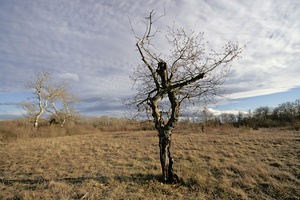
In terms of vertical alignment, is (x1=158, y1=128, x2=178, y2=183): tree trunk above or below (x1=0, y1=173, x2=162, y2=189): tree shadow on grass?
above

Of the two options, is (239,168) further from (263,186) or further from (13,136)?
(13,136)

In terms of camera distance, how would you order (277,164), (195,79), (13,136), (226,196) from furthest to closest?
(13,136) < (277,164) < (195,79) < (226,196)

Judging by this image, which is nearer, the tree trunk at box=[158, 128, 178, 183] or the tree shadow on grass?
the tree trunk at box=[158, 128, 178, 183]

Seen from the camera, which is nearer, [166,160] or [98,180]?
[166,160]

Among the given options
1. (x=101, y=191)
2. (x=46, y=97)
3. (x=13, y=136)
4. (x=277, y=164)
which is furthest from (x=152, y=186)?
(x=46, y=97)

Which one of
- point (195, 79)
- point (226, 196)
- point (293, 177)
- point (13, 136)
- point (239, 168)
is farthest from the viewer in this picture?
point (13, 136)

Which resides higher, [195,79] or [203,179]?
[195,79]

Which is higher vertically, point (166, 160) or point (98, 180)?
point (166, 160)

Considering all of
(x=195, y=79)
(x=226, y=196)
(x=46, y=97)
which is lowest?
(x=226, y=196)

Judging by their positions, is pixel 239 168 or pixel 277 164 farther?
pixel 277 164

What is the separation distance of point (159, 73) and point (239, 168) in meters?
5.04

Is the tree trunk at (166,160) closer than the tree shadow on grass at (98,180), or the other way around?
the tree trunk at (166,160)

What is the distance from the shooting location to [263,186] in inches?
254

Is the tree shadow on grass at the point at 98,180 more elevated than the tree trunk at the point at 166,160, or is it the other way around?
the tree trunk at the point at 166,160
